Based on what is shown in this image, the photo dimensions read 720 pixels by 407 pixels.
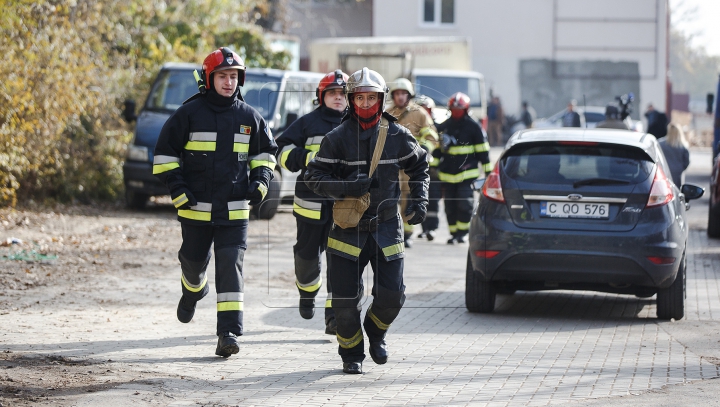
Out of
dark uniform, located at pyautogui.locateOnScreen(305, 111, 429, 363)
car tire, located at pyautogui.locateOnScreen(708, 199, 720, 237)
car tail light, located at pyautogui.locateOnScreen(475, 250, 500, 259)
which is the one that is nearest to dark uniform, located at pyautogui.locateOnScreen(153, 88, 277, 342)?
dark uniform, located at pyautogui.locateOnScreen(305, 111, 429, 363)

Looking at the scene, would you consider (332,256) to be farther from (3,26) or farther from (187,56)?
(187,56)

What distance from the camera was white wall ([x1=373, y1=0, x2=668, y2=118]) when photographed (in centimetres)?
4191

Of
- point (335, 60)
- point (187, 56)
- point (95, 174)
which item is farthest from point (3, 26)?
point (335, 60)

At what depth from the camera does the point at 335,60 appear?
29.2m

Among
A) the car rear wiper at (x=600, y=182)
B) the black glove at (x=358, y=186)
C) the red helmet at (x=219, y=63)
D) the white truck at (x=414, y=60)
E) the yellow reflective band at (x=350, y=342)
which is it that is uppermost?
the white truck at (x=414, y=60)

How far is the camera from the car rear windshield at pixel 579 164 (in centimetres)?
855

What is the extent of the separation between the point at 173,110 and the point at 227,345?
388 inches

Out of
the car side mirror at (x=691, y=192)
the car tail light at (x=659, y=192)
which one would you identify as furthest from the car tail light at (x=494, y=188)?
the car side mirror at (x=691, y=192)

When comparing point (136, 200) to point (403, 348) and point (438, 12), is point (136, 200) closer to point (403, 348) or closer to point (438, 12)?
point (403, 348)

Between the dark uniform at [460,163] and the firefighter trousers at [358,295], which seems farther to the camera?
the dark uniform at [460,163]

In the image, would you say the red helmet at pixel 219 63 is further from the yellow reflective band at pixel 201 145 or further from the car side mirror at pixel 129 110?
the car side mirror at pixel 129 110

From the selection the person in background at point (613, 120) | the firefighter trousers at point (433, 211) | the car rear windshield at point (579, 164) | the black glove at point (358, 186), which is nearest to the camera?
the black glove at point (358, 186)

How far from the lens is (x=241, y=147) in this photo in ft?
23.2

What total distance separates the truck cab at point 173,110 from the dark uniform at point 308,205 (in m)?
7.12
